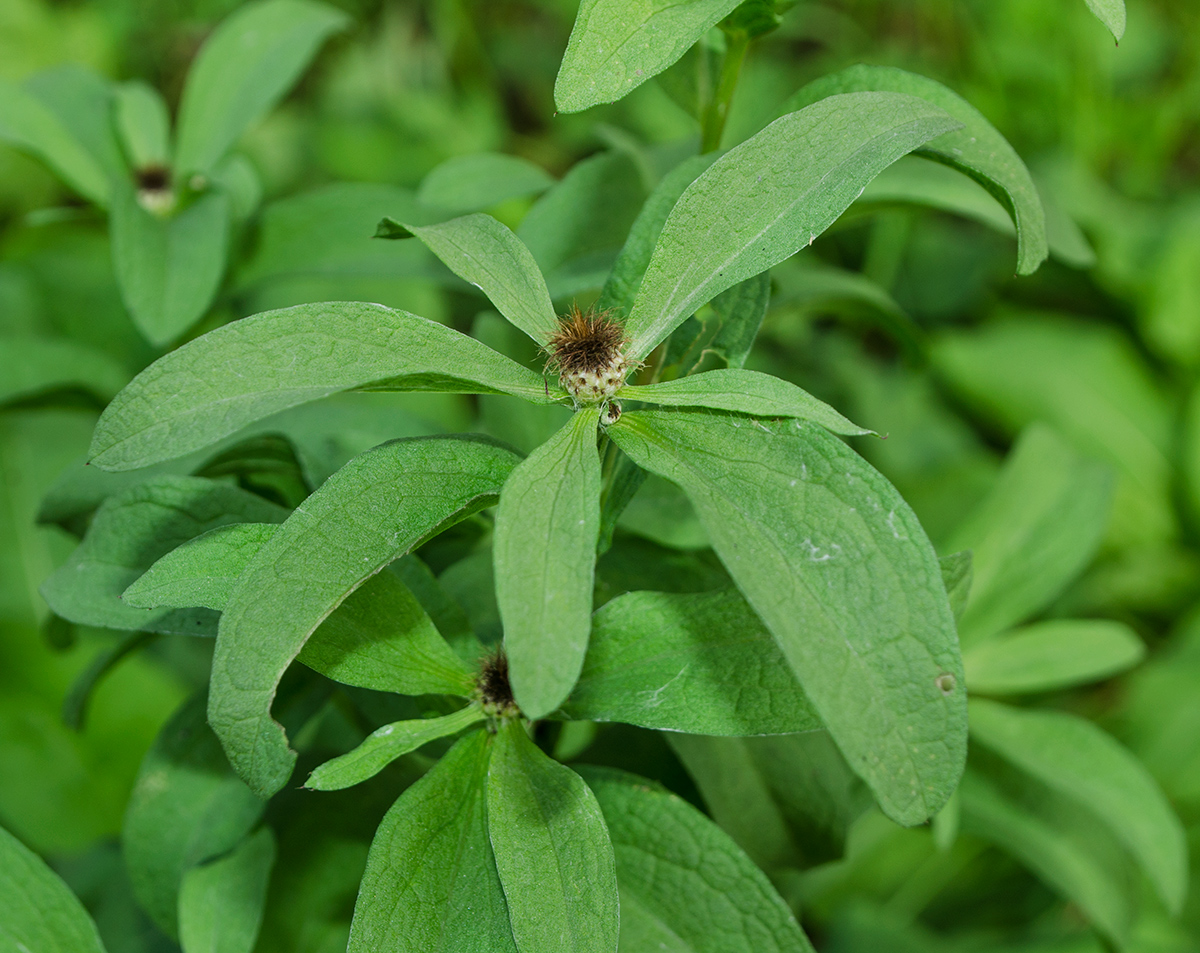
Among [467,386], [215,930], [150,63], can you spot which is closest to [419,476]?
[467,386]

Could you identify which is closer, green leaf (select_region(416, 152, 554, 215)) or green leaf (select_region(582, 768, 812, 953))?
green leaf (select_region(582, 768, 812, 953))

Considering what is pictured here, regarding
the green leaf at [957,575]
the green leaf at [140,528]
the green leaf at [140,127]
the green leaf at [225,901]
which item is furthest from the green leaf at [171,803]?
the green leaf at [140,127]

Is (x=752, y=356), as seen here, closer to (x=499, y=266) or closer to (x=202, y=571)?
(x=499, y=266)

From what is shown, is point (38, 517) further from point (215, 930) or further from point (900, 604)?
point (900, 604)

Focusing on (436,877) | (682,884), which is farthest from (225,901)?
(682,884)

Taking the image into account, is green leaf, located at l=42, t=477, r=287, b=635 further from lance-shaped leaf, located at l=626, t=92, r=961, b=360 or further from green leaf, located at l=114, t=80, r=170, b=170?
green leaf, located at l=114, t=80, r=170, b=170

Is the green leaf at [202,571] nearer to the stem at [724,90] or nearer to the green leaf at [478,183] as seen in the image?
the green leaf at [478,183]

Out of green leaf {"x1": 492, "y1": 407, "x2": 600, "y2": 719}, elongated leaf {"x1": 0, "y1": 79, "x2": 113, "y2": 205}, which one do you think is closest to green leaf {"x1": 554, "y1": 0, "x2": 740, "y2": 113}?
green leaf {"x1": 492, "y1": 407, "x2": 600, "y2": 719}
